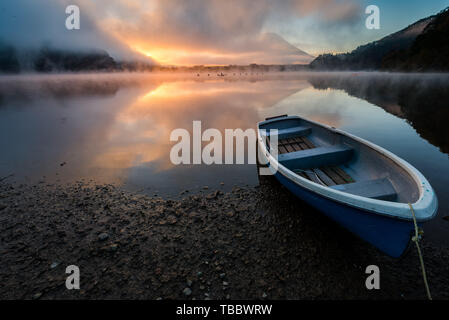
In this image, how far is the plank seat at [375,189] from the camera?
527cm

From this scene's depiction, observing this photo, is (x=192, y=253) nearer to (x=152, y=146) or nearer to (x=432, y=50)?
(x=152, y=146)

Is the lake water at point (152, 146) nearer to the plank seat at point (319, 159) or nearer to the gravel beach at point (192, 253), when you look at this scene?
the gravel beach at point (192, 253)

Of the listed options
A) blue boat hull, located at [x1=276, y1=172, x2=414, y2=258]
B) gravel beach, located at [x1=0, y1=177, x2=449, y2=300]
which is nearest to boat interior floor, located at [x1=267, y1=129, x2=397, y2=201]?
gravel beach, located at [x1=0, y1=177, x2=449, y2=300]

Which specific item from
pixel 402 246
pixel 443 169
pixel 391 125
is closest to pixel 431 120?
pixel 391 125

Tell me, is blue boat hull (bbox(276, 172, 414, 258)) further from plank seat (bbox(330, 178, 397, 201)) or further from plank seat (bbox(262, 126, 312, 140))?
plank seat (bbox(262, 126, 312, 140))

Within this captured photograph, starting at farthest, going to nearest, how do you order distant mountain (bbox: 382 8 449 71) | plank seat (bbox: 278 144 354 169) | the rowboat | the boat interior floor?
distant mountain (bbox: 382 8 449 71)
plank seat (bbox: 278 144 354 169)
the boat interior floor
the rowboat

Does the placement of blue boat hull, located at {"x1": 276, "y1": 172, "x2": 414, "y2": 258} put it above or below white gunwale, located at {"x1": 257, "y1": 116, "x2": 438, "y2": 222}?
below

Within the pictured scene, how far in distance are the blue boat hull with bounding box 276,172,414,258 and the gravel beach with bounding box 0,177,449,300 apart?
3.25 feet

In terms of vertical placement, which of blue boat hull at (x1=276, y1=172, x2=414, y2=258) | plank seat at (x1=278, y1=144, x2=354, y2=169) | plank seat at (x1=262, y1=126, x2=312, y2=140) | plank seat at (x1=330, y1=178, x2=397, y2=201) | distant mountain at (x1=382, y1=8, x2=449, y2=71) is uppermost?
distant mountain at (x1=382, y1=8, x2=449, y2=71)

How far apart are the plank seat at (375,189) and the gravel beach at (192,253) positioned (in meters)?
1.30

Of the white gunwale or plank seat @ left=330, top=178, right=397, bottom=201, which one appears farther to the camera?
plank seat @ left=330, top=178, right=397, bottom=201

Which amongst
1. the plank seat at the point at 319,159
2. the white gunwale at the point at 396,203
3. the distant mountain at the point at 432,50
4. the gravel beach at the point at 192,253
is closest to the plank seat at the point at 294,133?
the plank seat at the point at 319,159

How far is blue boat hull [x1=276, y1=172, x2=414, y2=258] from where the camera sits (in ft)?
13.2

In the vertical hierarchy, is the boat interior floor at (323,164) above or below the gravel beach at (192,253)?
above
